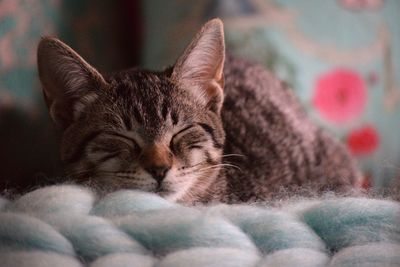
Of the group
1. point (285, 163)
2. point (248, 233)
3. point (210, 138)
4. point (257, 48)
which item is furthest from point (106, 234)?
point (257, 48)

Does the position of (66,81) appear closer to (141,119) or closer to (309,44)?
(141,119)

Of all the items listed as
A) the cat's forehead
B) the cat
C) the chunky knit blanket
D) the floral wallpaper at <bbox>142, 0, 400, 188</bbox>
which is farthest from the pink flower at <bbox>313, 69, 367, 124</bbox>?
the chunky knit blanket

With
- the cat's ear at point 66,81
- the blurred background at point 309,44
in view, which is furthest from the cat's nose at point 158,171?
the blurred background at point 309,44

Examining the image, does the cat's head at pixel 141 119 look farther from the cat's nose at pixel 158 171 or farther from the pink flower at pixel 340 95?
the pink flower at pixel 340 95

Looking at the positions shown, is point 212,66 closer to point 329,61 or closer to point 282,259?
point 282,259

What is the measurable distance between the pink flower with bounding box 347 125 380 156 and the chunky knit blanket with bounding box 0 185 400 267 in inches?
21.1

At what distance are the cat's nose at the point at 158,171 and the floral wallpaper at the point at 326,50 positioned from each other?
48cm

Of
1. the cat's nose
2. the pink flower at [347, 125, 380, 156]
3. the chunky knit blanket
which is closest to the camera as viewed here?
the chunky knit blanket

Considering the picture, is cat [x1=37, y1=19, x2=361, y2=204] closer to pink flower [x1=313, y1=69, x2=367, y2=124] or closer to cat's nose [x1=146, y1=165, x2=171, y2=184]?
cat's nose [x1=146, y1=165, x2=171, y2=184]

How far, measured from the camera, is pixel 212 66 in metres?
0.61

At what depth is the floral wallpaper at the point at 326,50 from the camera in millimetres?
935

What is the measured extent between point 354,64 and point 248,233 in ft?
2.10

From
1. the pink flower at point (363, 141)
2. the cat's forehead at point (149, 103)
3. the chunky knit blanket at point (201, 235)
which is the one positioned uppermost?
the cat's forehead at point (149, 103)

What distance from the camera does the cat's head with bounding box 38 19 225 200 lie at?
52cm
